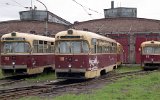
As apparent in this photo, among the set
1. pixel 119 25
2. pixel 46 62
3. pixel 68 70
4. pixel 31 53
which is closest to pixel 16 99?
pixel 68 70

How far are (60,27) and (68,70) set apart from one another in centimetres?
3868

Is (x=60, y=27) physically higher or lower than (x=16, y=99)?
higher

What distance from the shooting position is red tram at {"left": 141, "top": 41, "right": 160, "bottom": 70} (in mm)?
36031

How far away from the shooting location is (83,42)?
21969 millimetres

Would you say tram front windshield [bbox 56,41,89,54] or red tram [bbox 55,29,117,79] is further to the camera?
tram front windshield [bbox 56,41,89,54]

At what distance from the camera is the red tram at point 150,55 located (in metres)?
36.0

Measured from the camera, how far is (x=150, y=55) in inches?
1423

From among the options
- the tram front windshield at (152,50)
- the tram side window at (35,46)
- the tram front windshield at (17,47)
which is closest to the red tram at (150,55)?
the tram front windshield at (152,50)

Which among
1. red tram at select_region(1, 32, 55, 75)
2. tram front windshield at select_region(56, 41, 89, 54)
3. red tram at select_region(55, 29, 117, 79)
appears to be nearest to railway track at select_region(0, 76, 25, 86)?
red tram at select_region(1, 32, 55, 75)

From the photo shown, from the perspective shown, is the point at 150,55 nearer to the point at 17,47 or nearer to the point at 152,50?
the point at 152,50

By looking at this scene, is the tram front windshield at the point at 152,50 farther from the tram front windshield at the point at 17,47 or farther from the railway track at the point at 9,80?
the tram front windshield at the point at 17,47

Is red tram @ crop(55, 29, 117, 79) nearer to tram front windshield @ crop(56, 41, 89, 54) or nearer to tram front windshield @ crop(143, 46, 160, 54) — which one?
tram front windshield @ crop(56, 41, 89, 54)

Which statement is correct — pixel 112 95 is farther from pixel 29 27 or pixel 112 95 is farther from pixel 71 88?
pixel 29 27

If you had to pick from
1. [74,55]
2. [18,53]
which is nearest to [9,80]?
[18,53]
